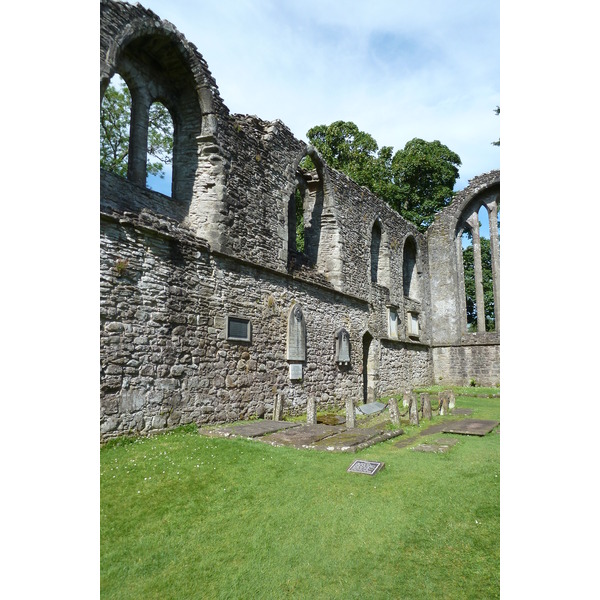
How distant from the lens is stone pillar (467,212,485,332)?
1770cm

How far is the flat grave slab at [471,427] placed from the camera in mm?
6750

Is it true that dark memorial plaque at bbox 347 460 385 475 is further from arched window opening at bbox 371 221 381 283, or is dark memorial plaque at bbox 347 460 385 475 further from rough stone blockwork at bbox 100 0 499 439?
arched window opening at bbox 371 221 381 283

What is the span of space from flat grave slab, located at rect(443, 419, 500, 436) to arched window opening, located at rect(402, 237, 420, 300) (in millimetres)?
10392

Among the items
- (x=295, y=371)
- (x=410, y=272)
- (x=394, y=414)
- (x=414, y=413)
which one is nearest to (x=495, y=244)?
(x=410, y=272)

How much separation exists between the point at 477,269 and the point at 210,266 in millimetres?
14080

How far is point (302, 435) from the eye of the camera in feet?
20.0

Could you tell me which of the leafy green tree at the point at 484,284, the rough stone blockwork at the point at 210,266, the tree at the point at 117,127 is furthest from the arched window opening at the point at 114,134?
the leafy green tree at the point at 484,284

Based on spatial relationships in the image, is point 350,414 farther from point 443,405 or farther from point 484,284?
point 484,284

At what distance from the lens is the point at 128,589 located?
102 inches

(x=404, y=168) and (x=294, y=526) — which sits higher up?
(x=404, y=168)

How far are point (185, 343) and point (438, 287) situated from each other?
13.9 meters

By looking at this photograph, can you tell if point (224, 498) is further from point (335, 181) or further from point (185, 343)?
point (335, 181)

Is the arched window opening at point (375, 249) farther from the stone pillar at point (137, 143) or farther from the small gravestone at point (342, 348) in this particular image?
the stone pillar at point (137, 143)

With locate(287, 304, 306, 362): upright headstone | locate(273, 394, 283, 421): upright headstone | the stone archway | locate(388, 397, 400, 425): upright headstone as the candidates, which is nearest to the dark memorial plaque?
locate(388, 397, 400, 425): upright headstone
